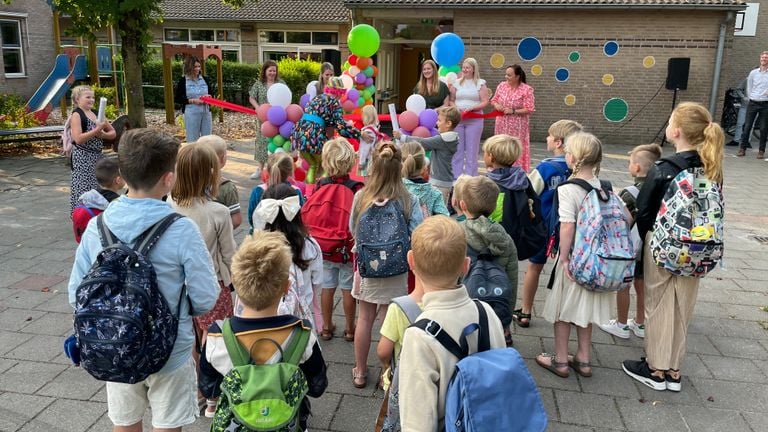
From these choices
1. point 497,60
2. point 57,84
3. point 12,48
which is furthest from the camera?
point 12,48

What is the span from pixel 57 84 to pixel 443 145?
45.1 feet

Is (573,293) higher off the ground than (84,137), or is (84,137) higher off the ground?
(84,137)

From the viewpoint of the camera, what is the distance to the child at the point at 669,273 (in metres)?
3.27

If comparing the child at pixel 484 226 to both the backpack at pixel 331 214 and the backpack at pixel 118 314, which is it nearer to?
the backpack at pixel 331 214

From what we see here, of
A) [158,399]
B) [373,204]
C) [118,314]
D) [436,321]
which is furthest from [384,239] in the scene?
[118,314]

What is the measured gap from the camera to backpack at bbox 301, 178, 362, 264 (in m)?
3.72

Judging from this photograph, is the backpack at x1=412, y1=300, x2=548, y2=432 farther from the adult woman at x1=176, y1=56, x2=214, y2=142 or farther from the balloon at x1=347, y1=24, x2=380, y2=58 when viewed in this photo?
the adult woman at x1=176, y1=56, x2=214, y2=142

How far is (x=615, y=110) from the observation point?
1498cm

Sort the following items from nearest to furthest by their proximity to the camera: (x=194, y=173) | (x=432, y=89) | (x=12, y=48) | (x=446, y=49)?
(x=194, y=173) < (x=432, y=89) < (x=446, y=49) < (x=12, y=48)

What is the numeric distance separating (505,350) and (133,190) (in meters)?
1.52

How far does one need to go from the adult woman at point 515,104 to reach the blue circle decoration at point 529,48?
22.6ft

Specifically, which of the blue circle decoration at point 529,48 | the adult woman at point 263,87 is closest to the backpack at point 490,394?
the adult woman at point 263,87

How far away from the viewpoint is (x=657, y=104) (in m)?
14.8

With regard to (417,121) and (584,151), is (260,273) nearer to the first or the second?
(584,151)
